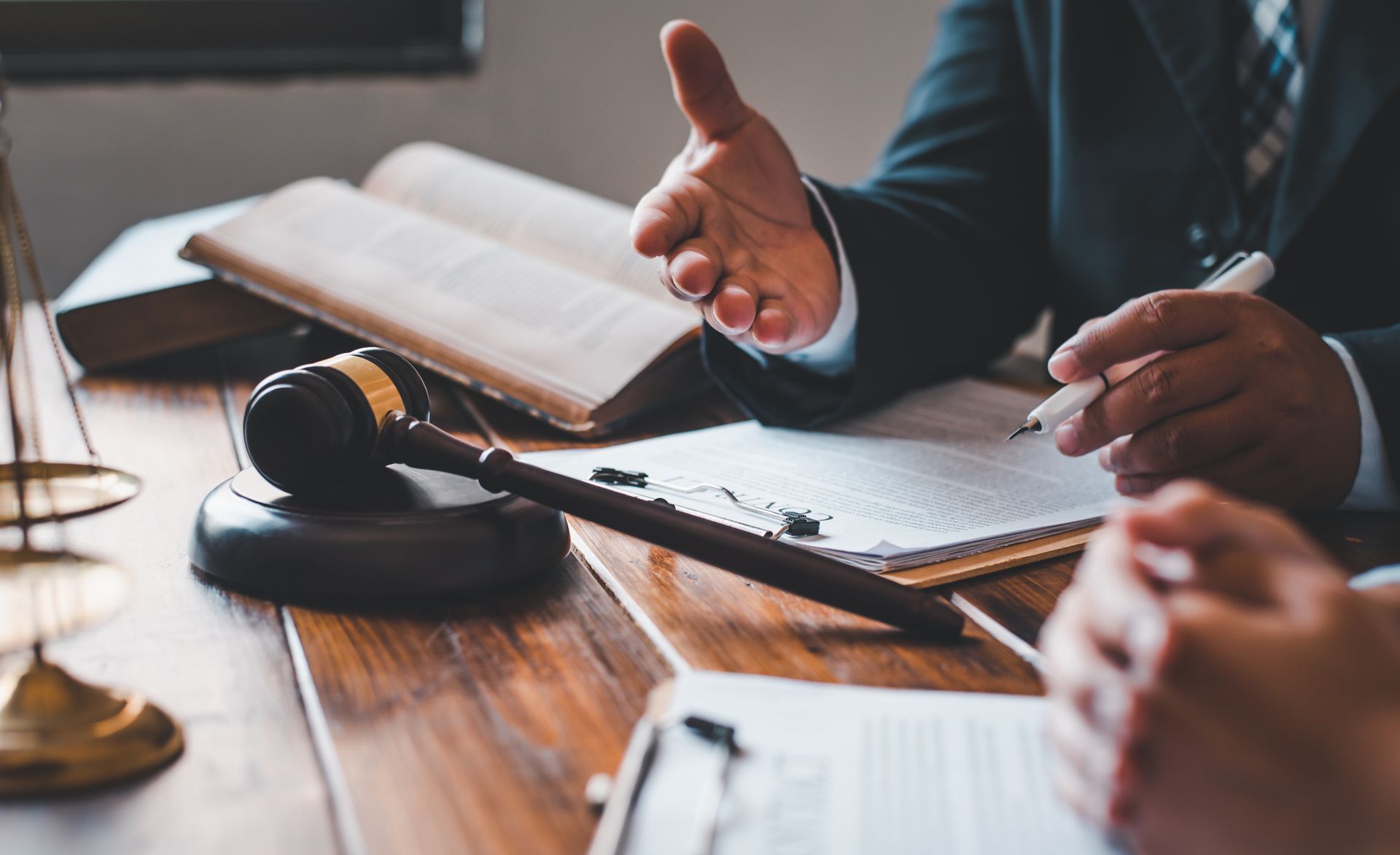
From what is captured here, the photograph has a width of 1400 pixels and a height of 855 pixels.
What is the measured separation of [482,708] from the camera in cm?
49

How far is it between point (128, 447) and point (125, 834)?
549mm

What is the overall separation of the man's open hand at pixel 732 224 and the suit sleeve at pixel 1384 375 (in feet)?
1.31

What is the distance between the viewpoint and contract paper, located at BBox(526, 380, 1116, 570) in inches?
26.9

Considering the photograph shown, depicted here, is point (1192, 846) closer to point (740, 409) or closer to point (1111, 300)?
point (740, 409)

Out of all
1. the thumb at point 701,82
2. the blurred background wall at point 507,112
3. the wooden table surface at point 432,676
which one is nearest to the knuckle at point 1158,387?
the wooden table surface at point 432,676

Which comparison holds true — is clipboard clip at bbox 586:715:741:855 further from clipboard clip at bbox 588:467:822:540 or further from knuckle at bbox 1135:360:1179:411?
knuckle at bbox 1135:360:1179:411

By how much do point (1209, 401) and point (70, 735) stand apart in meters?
0.69

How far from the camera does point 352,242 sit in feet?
3.69

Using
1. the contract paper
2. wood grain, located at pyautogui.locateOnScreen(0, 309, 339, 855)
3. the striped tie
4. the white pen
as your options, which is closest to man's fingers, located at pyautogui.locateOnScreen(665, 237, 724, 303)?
the contract paper

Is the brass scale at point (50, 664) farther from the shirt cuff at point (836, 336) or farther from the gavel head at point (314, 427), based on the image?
the shirt cuff at point (836, 336)

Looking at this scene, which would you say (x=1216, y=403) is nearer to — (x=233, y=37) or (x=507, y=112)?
(x=507, y=112)

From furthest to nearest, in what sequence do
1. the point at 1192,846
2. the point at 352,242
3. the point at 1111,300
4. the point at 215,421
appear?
the point at 1111,300 < the point at 352,242 < the point at 215,421 < the point at 1192,846

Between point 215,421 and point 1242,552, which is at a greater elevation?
point 1242,552

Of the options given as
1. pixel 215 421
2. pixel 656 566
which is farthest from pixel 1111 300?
pixel 215 421
